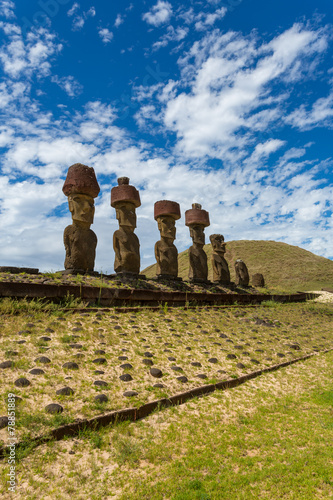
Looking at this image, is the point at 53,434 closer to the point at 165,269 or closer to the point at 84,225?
the point at 84,225

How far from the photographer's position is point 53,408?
8.93ft

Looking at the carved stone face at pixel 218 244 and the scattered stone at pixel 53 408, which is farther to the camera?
the carved stone face at pixel 218 244

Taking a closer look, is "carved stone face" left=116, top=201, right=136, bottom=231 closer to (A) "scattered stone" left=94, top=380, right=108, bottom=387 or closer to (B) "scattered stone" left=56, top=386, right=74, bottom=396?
(A) "scattered stone" left=94, top=380, right=108, bottom=387

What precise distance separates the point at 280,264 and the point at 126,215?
2913cm

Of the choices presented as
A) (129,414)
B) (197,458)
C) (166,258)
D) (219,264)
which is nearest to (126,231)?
(166,258)

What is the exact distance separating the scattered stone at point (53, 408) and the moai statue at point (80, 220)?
620 centimetres

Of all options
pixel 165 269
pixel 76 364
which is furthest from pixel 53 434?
pixel 165 269

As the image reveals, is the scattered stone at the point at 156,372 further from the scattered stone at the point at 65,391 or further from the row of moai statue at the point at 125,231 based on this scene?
the row of moai statue at the point at 125,231

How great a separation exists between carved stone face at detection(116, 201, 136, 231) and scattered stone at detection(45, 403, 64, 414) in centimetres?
796

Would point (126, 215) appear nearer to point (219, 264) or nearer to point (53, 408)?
point (219, 264)

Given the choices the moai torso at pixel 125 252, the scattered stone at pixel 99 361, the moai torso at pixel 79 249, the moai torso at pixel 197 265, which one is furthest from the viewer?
the moai torso at pixel 197 265

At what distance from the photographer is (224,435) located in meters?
2.87

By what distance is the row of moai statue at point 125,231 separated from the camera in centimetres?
896

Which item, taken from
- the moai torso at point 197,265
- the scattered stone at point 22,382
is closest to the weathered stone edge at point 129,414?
the scattered stone at point 22,382
